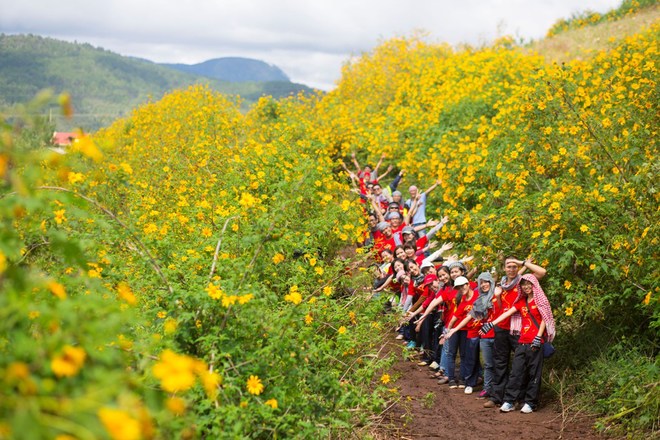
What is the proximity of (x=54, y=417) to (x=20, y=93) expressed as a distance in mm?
109864

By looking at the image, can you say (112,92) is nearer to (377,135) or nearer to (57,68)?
(57,68)

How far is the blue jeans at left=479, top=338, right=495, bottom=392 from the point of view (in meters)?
7.10

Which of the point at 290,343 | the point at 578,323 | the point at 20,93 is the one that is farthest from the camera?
the point at 20,93

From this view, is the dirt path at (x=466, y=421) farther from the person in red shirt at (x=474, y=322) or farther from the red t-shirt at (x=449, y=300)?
the red t-shirt at (x=449, y=300)

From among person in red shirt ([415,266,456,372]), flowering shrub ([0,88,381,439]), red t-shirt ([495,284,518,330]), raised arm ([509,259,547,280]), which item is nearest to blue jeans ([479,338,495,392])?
red t-shirt ([495,284,518,330])

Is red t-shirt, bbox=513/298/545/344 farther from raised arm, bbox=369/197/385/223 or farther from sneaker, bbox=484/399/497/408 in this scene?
raised arm, bbox=369/197/385/223

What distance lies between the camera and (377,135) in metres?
15.3

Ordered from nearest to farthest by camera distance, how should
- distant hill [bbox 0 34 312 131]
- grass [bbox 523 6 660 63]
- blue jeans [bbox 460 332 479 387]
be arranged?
blue jeans [bbox 460 332 479 387] < grass [bbox 523 6 660 63] < distant hill [bbox 0 34 312 131]

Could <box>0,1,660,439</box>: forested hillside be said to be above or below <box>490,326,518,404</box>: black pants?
above

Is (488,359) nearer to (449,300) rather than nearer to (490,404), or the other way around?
(490,404)

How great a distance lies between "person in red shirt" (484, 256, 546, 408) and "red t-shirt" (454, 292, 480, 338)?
39cm

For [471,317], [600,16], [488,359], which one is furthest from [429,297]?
[600,16]

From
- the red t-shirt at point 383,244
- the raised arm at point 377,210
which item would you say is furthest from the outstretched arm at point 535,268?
the raised arm at point 377,210

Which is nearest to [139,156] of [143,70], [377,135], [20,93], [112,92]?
[377,135]
